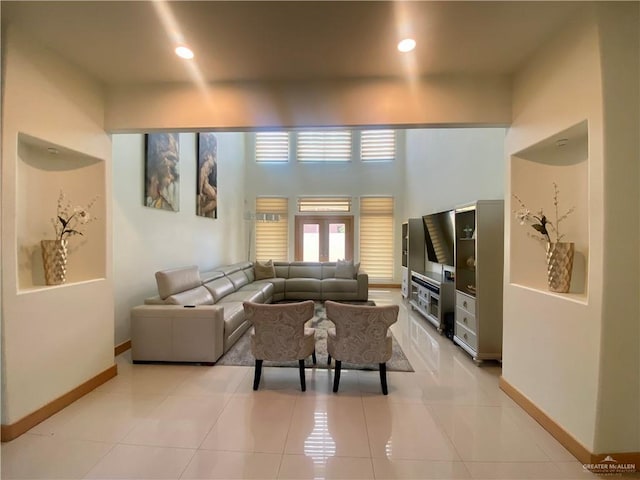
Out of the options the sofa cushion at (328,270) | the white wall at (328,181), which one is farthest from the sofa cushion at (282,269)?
the white wall at (328,181)

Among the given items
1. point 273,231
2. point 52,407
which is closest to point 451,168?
point 273,231

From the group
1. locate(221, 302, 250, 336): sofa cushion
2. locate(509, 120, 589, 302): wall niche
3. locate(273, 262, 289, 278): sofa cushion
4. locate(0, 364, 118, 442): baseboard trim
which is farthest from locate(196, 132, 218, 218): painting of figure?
locate(509, 120, 589, 302): wall niche

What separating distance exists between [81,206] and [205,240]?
346 centimetres

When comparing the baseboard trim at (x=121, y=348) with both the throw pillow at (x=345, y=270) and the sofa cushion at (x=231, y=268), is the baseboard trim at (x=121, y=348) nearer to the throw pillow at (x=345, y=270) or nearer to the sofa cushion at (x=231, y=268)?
the sofa cushion at (x=231, y=268)

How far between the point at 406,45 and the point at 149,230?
3983 mm

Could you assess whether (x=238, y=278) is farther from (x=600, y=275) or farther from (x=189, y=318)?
(x=600, y=275)

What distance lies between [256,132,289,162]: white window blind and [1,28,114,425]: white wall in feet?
19.8

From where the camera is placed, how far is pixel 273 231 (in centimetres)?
872

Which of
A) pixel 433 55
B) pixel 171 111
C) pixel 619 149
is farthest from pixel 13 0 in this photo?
pixel 619 149

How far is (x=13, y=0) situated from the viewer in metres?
1.82

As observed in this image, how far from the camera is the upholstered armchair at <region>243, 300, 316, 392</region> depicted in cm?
266

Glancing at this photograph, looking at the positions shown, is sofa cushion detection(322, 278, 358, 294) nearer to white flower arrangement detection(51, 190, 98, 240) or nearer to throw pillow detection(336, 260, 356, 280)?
throw pillow detection(336, 260, 356, 280)

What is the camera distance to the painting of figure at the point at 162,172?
13.9ft

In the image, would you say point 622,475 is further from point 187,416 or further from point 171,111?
point 171,111
